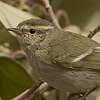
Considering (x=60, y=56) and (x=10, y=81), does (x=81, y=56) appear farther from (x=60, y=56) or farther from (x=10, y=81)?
(x=10, y=81)

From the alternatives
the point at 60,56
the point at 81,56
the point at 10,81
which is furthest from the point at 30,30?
the point at 10,81

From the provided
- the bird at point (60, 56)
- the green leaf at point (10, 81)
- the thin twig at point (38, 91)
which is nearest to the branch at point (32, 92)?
the thin twig at point (38, 91)

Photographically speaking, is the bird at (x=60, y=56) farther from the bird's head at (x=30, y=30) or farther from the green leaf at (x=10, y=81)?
the green leaf at (x=10, y=81)

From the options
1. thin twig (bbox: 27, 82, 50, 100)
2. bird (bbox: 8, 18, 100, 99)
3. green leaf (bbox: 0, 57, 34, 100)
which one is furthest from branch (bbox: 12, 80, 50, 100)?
green leaf (bbox: 0, 57, 34, 100)

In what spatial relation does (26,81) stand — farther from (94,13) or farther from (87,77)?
(94,13)

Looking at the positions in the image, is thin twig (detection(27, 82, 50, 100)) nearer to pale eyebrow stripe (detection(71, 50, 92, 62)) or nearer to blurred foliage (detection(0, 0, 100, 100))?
blurred foliage (detection(0, 0, 100, 100))
